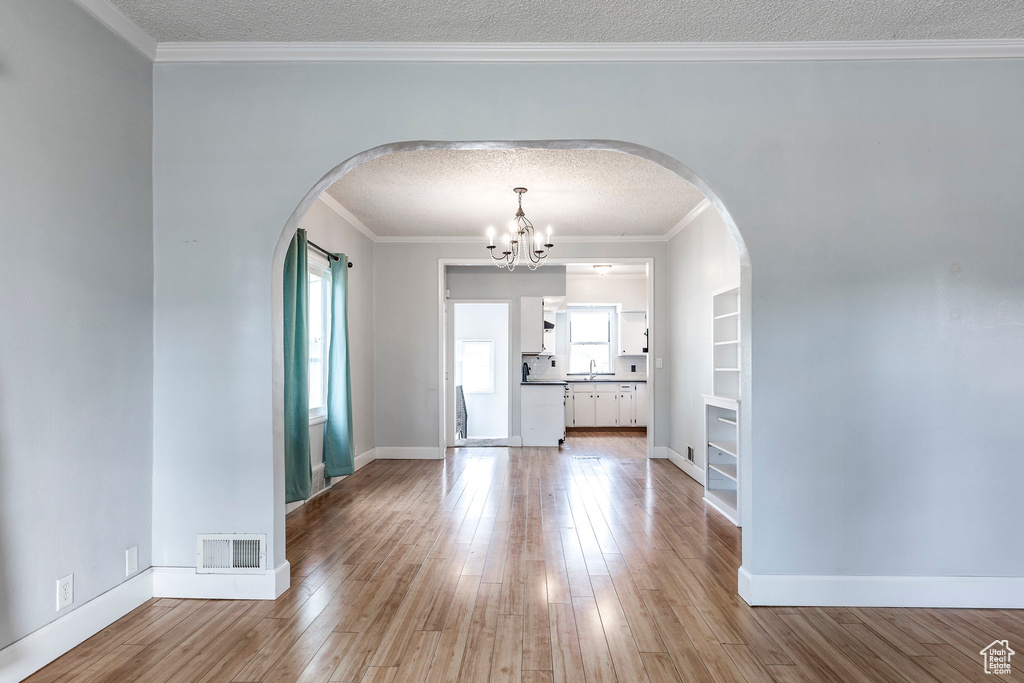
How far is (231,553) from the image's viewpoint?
296 centimetres

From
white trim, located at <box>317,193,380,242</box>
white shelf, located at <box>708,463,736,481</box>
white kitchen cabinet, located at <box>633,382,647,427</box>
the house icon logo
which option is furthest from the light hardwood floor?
white kitchen cabinet, located at <box>633,382,647,427</box>

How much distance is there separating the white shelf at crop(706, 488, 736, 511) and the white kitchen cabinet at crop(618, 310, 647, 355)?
5699mm

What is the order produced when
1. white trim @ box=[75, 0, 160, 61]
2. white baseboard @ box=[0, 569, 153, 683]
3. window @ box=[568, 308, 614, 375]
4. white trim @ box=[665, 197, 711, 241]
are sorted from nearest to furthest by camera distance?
1. white baseboard @ box=[0, 569, 153, 683]
2. white trim @ box=[75, 0, 160, 61]
3. white trim @ box=[665, 197, 711, 241]
4. window @ box=[568, 308, 614, 375]

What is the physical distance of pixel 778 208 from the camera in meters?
2.94

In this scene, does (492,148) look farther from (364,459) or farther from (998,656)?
(364,459)

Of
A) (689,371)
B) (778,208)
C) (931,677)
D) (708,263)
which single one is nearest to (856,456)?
(931,677)

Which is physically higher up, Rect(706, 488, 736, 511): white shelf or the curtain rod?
the curtain rod

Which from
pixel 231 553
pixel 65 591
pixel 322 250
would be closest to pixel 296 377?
pixel 322 250

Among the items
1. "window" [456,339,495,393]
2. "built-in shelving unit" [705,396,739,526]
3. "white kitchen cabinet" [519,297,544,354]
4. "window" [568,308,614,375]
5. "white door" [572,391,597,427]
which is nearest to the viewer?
"built-in shelving unit" [705,396,739,526]

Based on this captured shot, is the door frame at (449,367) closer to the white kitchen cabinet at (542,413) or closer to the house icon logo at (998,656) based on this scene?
the white kitchen cabinet at (542,413)

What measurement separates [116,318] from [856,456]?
355 cm

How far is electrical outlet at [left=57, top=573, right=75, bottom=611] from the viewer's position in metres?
2.39

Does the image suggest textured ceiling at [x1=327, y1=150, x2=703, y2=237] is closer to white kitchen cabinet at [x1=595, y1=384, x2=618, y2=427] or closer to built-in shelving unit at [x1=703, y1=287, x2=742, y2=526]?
built-in shelving unit at [x1=703, y1=287, x2=742, y2=526]

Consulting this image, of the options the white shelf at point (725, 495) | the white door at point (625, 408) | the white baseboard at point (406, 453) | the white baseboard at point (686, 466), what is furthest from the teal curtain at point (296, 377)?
the white door at point (625, 408)
